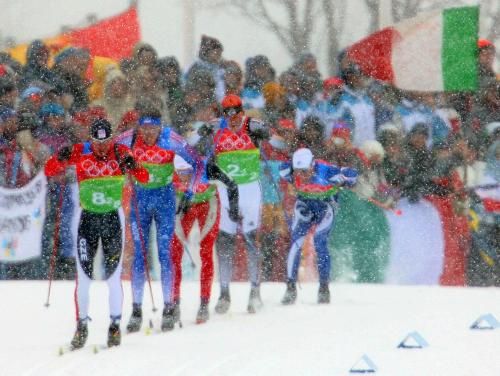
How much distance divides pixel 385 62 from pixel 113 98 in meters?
2.92

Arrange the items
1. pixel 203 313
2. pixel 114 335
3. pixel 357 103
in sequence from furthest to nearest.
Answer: pixel 357 103, pixel 203 313, pixel 114 335

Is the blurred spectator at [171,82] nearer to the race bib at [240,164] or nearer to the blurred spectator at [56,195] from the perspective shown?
the blurred spectator at [56,195]

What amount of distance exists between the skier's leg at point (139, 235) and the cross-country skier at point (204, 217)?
0.33 meters

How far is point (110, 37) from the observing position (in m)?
16.6

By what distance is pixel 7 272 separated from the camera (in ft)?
49.7

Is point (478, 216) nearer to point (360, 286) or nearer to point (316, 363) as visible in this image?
point (360, 286)

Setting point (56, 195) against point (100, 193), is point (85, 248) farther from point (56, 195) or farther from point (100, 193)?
point (56, 195)

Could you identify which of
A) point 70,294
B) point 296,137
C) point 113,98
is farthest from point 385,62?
point 70,294

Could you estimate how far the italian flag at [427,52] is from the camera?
15781 millimetres

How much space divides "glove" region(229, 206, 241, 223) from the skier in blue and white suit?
0.74m

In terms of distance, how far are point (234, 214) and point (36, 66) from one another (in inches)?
125

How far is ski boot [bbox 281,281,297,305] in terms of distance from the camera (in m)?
14.0

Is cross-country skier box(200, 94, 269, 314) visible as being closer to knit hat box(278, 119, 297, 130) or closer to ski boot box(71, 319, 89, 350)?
knit hat box(278, 119, 297, 130)

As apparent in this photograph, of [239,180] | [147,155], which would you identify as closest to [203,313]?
[239,180]
